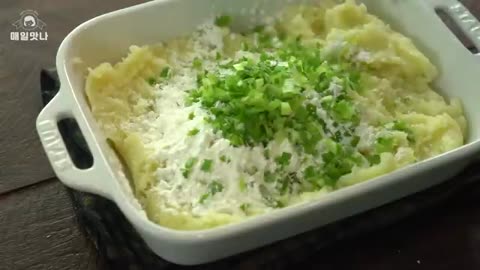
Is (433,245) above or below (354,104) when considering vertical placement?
below

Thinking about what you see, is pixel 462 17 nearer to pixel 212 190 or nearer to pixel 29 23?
pixel 212 190

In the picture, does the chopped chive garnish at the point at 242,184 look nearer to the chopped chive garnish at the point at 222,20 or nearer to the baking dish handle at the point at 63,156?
the baking dish handle at the point at 63,156

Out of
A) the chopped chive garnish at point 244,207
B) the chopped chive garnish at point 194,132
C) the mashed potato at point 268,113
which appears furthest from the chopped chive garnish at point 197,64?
the chopped chive garnish at point 244,207

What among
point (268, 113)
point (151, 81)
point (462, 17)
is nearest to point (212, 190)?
point (268, 113)

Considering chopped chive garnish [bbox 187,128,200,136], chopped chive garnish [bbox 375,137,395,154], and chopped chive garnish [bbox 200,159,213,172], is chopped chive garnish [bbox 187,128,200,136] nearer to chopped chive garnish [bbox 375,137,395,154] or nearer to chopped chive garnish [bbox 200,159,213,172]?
chopped chive garnish [bbox 200,159,213,172]

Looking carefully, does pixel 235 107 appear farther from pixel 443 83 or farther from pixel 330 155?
pixel 443 83

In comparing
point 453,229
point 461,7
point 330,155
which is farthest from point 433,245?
point 461,7
